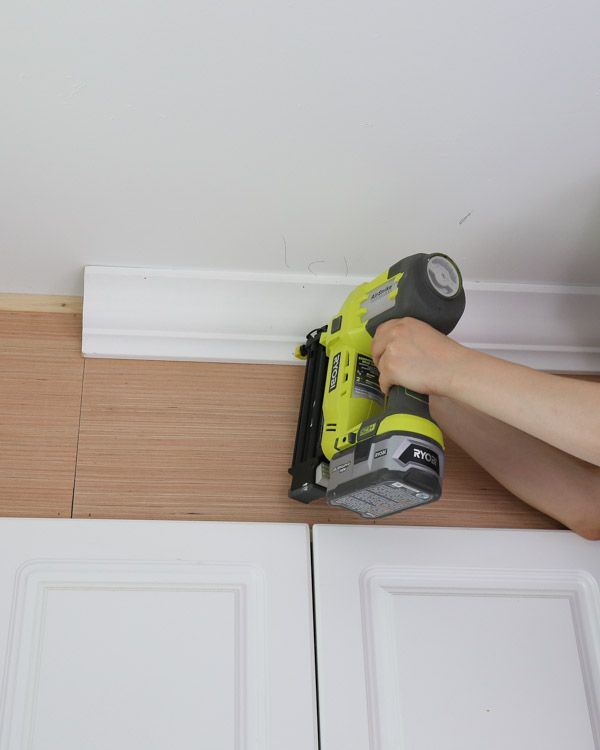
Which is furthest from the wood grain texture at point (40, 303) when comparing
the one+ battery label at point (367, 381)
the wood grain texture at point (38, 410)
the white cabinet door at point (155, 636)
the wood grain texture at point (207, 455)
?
the one+ battery label at point (367, 381)

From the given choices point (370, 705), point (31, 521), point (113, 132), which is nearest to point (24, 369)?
point (31, 521)

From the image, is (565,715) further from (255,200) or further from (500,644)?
(255,200)

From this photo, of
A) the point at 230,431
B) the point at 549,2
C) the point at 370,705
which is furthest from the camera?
the point at 230,431

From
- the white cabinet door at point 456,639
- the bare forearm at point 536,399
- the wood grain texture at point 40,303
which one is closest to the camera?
the bare forearm at point 536,399

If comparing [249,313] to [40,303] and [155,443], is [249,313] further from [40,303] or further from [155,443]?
[40,303]

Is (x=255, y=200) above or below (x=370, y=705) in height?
above

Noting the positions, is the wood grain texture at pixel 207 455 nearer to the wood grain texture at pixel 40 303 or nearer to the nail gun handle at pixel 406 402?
the wood grain texture at pixel 40 303

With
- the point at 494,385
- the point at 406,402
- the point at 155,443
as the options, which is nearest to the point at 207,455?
the point at 155,443

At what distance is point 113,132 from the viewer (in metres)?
1.11

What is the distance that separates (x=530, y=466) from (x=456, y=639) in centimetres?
32

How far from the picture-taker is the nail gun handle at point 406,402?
1.10m

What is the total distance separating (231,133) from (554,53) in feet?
1.45

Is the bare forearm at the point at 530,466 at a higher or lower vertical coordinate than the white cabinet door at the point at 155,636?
higher

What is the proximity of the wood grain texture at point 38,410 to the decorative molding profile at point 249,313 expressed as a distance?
0.22ft
